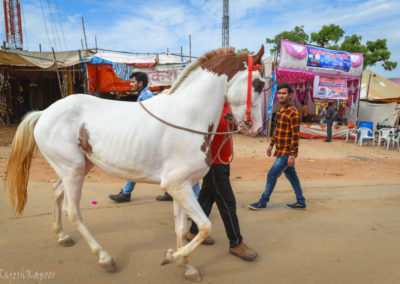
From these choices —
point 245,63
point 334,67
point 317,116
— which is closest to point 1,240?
point 245,63

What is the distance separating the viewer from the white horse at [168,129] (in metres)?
1.79

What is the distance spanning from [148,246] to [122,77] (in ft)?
24.9

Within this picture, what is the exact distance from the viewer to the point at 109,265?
2.02m

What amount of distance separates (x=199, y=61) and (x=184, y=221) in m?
1.30

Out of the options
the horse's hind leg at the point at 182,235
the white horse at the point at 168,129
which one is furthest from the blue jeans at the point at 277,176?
the horse's hind leg at the point at 182,235

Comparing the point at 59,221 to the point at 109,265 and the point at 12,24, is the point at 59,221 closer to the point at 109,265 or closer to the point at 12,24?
the point at 109,265

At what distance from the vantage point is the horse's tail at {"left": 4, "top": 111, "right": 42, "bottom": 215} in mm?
2174

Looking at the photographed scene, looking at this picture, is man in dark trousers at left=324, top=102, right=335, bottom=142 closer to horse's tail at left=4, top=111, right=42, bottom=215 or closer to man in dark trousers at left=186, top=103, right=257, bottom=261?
man in dark trousers at left=186, top=103, right=257, bottom=261

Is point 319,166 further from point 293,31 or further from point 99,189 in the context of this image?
point 293,31

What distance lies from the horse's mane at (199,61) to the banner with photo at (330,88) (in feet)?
31.9

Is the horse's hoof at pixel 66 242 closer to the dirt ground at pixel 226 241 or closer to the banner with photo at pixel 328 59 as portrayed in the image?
the dirt ground at pixel 226 241

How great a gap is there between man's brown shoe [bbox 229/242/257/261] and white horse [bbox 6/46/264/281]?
0.49 m

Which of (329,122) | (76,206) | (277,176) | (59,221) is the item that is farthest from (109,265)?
(329,122)

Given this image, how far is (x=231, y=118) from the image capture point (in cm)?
199
